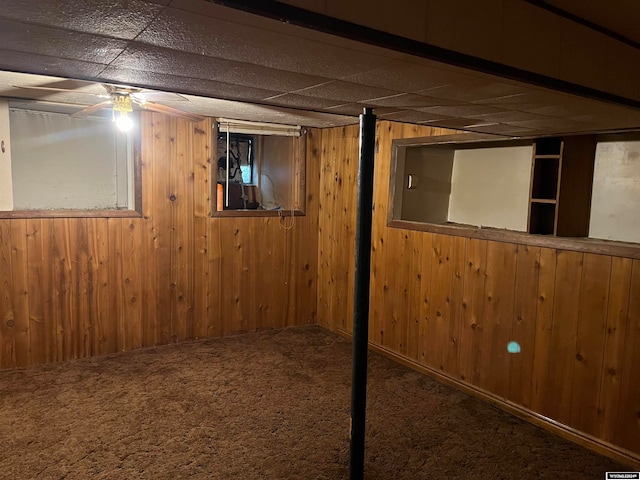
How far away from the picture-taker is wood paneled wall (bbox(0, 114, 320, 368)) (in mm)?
3538

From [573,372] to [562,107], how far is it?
167 centimetres

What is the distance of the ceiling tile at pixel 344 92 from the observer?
1612 millimetres

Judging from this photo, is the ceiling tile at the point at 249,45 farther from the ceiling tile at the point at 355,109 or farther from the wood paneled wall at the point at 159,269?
the wood paneled wall at the point at 159,269

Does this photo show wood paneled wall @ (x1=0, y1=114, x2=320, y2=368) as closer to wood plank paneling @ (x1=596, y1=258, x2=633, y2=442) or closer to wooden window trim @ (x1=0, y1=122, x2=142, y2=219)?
wooden window trim @ (x1=0, y1=122, x2=142, y2=219)

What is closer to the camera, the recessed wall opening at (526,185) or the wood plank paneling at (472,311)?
the recessed wall opening at (526,185)

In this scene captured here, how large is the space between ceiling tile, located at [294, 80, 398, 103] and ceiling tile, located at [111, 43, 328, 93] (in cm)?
6

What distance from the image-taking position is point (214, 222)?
4.27m

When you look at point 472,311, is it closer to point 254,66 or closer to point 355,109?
point 355,109

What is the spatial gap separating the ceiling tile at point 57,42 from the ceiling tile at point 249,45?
0.12m

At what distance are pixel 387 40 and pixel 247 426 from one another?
2.39 meters

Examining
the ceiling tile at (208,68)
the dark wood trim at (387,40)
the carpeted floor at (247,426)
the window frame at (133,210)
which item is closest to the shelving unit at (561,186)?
the carpeted floor at (247,426)

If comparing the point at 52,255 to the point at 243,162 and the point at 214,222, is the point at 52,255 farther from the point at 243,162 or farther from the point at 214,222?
the point at 243,162

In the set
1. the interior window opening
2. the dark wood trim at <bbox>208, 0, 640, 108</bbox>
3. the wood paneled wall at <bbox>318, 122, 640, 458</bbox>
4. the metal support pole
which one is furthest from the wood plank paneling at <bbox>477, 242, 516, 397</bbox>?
the interior window opening

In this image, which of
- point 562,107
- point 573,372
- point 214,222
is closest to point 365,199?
point 562,107
